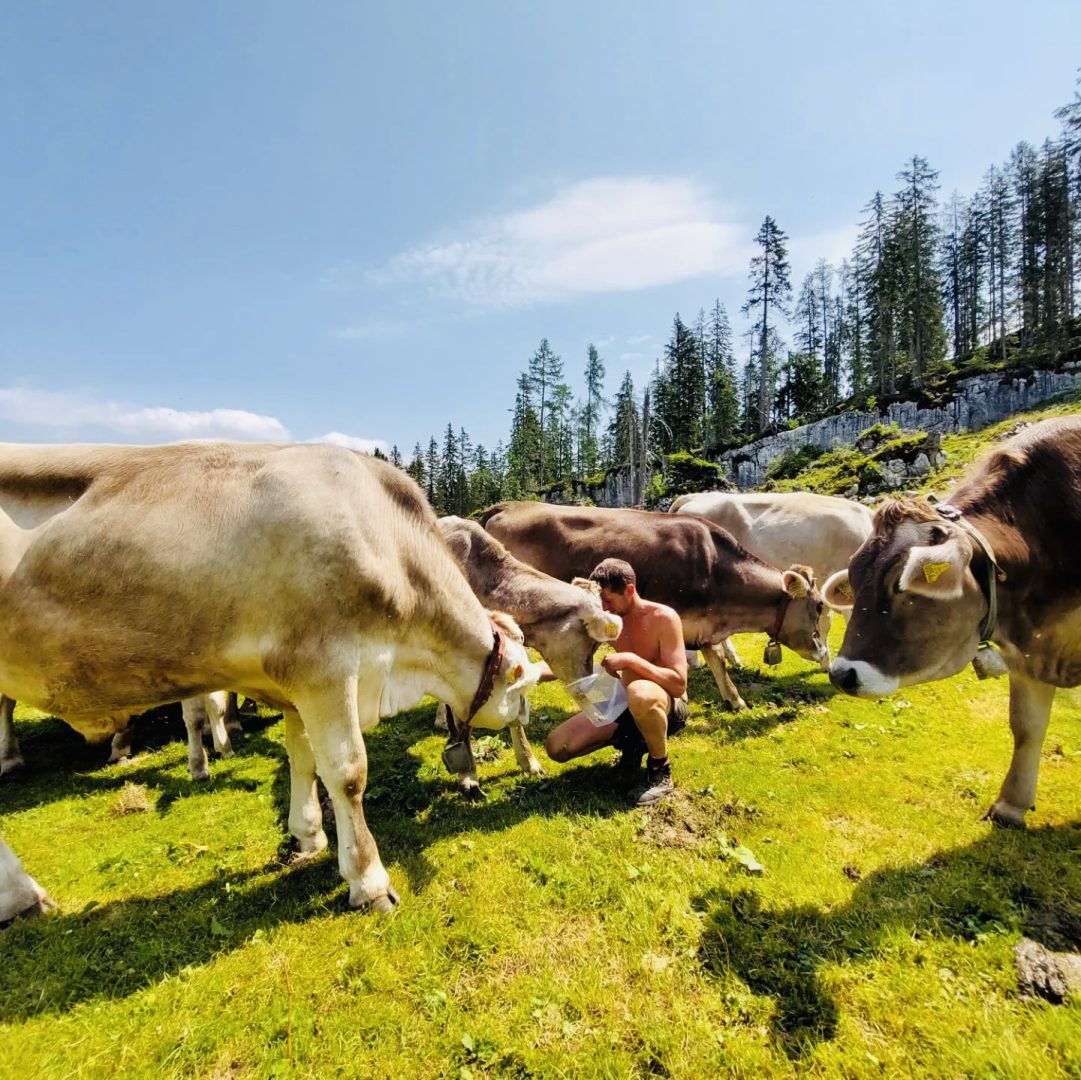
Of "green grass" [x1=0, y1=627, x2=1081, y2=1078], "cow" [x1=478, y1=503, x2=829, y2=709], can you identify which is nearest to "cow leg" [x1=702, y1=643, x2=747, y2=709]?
"cow" [x1=478, y1=503, x2=829, y2=709]

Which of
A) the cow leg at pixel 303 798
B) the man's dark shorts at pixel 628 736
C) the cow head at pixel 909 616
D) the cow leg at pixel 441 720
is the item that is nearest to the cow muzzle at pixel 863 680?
the cow head at pixel 909 616

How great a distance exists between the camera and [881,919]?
389 centimetres

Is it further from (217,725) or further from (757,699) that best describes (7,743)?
(757,699)

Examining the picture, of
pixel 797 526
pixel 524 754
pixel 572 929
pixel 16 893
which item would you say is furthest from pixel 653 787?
pixel 797 526

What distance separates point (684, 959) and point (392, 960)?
73.0 inches

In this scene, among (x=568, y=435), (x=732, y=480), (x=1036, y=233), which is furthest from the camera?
(x=568, y=435)

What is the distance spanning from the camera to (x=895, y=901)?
4070 millimetres

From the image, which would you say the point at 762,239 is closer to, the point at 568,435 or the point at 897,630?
the point at 568,435

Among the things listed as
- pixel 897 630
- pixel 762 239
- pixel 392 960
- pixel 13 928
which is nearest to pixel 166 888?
pixel 13 928

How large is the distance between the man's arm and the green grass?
1.15m

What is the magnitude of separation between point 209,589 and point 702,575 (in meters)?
7.01

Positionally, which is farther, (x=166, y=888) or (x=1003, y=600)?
(x=166, y=888)

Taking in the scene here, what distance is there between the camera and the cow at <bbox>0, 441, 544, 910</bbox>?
373 cm

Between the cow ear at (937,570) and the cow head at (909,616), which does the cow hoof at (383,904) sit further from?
the cow ear at (937,570)
